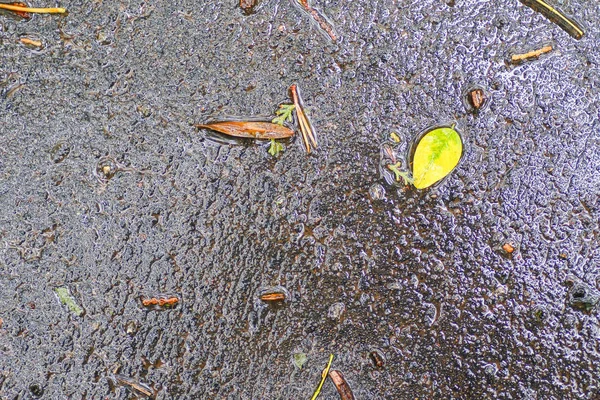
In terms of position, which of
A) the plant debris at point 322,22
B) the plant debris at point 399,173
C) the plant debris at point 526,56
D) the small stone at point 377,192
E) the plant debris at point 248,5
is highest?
the plant debris at point 526,56

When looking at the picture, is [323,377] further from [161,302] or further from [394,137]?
[394,137]

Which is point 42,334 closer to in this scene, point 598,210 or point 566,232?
point 566,232

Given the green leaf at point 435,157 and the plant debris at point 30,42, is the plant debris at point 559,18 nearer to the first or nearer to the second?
the green leaf at point 435,157

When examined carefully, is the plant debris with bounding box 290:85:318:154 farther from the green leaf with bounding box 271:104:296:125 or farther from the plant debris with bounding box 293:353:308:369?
the plant debris with bounding box 293:353:308:369

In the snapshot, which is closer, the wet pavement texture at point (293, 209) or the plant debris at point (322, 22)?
the wet pavement texture at point (293, 209)

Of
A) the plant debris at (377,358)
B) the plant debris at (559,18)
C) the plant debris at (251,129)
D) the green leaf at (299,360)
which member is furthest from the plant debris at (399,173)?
the plant debris at (559,18)

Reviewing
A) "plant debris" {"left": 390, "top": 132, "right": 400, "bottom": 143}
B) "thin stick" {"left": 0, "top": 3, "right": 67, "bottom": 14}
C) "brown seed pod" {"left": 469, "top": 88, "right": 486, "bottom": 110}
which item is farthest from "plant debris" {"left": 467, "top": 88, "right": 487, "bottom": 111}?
"thin stick" {"left": 0, "top": 3, "right": 67, "bottom": 14}

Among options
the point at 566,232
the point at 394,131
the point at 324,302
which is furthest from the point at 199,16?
the point at 566,232
